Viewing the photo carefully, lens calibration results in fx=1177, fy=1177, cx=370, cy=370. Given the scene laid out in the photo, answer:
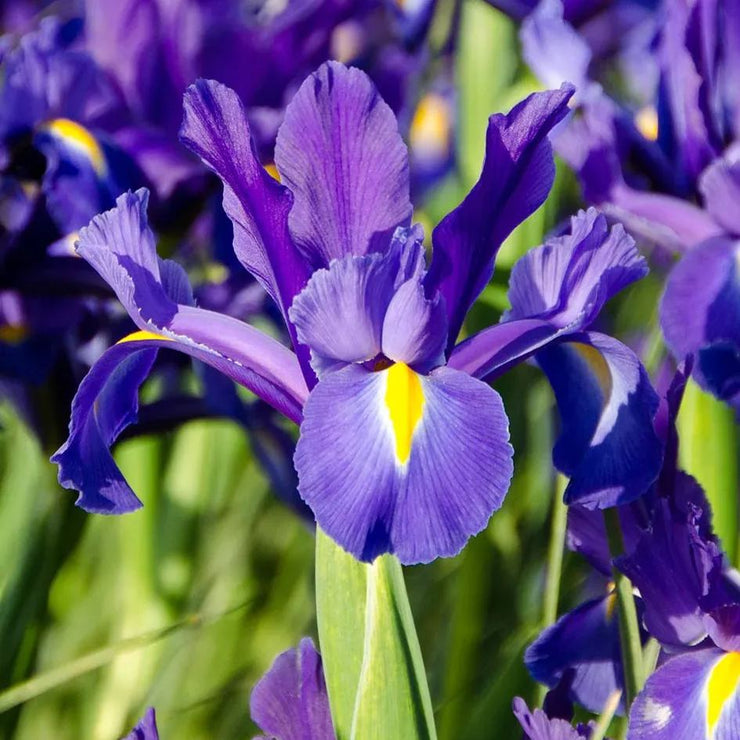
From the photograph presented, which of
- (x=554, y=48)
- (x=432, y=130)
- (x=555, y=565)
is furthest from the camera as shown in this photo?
(x=432, y=130)

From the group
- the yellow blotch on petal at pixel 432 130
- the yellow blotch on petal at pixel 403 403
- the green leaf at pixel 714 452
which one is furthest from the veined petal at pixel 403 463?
the yellow blotch on petal at pixel 432 130

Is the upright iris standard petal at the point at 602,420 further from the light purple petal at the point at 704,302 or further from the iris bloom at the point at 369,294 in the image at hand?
the light purple petal at the point at 704,302

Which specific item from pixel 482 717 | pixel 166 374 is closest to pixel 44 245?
pixel 166 374

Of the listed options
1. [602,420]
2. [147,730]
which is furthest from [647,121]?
[147,730]

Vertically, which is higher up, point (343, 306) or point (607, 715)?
point (343, 306)

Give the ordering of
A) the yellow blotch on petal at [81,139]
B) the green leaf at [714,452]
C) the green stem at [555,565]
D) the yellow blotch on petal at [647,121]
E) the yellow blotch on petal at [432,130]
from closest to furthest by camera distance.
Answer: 1. the green stem at [555,565]
2. the green leaf at [714,452]
3. the yellow blotch on petal at [81,139]
4. the yellow blotch on petal at [647,121]
5. the yellow blotch on petal at [432,130]

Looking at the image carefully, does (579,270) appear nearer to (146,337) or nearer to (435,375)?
(435,375)
